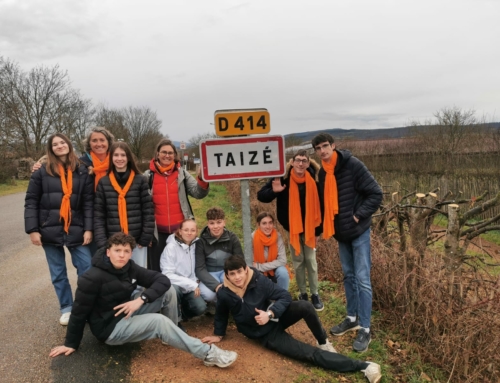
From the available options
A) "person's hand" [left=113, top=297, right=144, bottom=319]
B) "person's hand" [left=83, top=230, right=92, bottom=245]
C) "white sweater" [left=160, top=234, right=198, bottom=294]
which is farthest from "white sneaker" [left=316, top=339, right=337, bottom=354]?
"person's hand" [left=83, top=230, right=92, bottom=245]

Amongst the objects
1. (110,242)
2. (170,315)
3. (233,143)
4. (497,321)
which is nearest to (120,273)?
(110,242)

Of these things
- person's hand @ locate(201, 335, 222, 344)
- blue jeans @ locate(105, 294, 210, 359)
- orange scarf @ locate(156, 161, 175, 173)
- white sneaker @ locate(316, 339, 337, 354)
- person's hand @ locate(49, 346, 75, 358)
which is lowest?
white sneaker @ locate(316, 339, 337, 354)

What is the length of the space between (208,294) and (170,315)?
450mm

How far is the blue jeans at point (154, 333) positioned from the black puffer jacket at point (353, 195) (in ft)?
5.56

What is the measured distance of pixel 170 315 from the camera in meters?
3.34

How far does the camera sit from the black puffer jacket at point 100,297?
286 cm

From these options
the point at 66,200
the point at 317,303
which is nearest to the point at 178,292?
the point at 66,200

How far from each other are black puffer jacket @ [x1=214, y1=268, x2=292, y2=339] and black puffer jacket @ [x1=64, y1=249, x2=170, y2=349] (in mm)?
608

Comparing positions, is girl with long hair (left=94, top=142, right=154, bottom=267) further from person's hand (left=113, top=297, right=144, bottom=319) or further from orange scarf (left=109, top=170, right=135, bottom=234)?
person's hand (left=113, top=297, right=144, bottom=319)

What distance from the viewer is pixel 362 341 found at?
3.37 m

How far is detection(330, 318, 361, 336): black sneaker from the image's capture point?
3621 millimetres

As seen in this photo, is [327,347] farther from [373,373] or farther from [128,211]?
[128,211]

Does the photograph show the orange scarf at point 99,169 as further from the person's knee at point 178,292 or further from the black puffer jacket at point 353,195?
the black puffer jacket at point 353,195

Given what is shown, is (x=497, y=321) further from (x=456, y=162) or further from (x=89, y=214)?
(x=456, y=162)
